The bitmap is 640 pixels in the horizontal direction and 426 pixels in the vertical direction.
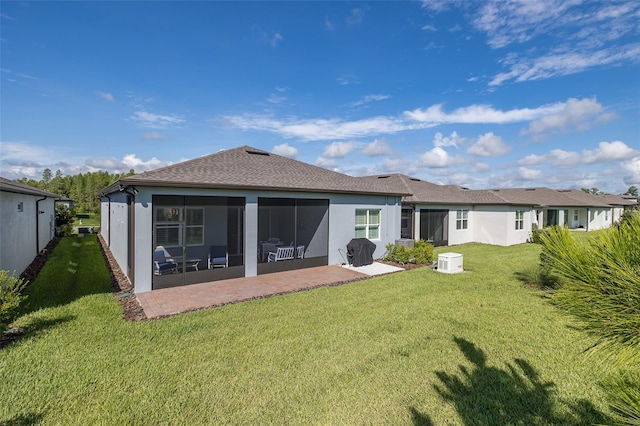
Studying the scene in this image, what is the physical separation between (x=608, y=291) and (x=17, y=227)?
1490 cm

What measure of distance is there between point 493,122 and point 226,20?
19.3 metres

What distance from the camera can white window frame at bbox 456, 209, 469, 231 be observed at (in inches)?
857

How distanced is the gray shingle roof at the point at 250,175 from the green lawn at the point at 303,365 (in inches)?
149

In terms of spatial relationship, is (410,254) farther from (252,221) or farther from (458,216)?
(458,216)

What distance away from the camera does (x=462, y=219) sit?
22125 mm

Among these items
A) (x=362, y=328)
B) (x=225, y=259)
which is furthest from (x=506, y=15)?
(x=225, y=259)

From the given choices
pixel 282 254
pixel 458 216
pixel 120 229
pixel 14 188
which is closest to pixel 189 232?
pixel 120 229

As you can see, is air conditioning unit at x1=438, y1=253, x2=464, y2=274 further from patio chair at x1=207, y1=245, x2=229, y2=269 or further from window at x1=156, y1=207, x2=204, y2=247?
window at x1=156, y1=207, x2=204, y2=247

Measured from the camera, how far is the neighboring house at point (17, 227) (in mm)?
8945

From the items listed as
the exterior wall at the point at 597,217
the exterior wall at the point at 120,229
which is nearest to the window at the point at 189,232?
the exterior wall at the point at 120,229

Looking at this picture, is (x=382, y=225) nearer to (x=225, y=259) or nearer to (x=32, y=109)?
(x=225, y=259)

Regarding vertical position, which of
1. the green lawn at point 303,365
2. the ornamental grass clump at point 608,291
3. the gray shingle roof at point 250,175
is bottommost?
the green lawn at point 303,365

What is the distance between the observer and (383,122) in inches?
939

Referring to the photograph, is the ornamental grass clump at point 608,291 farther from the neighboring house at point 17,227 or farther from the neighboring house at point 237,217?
the neighboring house at point 17,227
